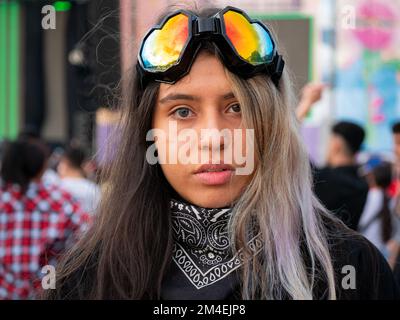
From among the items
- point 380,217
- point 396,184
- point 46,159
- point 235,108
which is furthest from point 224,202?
point 396,184

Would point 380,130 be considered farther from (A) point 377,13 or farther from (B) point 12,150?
(B) point 12,150

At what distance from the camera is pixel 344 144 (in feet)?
16.5

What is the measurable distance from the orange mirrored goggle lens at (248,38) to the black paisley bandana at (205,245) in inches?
15.3

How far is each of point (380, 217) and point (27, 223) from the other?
242 centimetres

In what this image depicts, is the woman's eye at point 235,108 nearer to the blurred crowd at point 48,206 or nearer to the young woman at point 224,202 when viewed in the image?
the young woman at point 224,202

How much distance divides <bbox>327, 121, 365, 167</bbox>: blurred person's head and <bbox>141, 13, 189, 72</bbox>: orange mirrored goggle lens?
10.0ft

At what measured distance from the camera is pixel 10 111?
11.7m

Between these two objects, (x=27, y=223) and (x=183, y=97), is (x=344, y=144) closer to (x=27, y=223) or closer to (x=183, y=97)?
(x=27, y=223)

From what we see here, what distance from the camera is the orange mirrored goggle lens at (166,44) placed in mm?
1901

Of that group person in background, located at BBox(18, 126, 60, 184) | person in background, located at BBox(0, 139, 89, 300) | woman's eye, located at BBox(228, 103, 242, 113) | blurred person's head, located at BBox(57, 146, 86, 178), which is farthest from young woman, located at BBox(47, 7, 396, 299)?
blurred person's head, located at BBox(57, 146, 86, 178)

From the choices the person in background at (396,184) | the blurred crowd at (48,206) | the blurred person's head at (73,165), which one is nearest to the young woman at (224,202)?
the blurred crowd at (48,206)

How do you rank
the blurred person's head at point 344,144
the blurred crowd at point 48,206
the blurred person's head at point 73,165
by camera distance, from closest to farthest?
the blurred crowd at point 48,206
the blurred person's head at point 344,144
the blurred person's head at point 73,165
